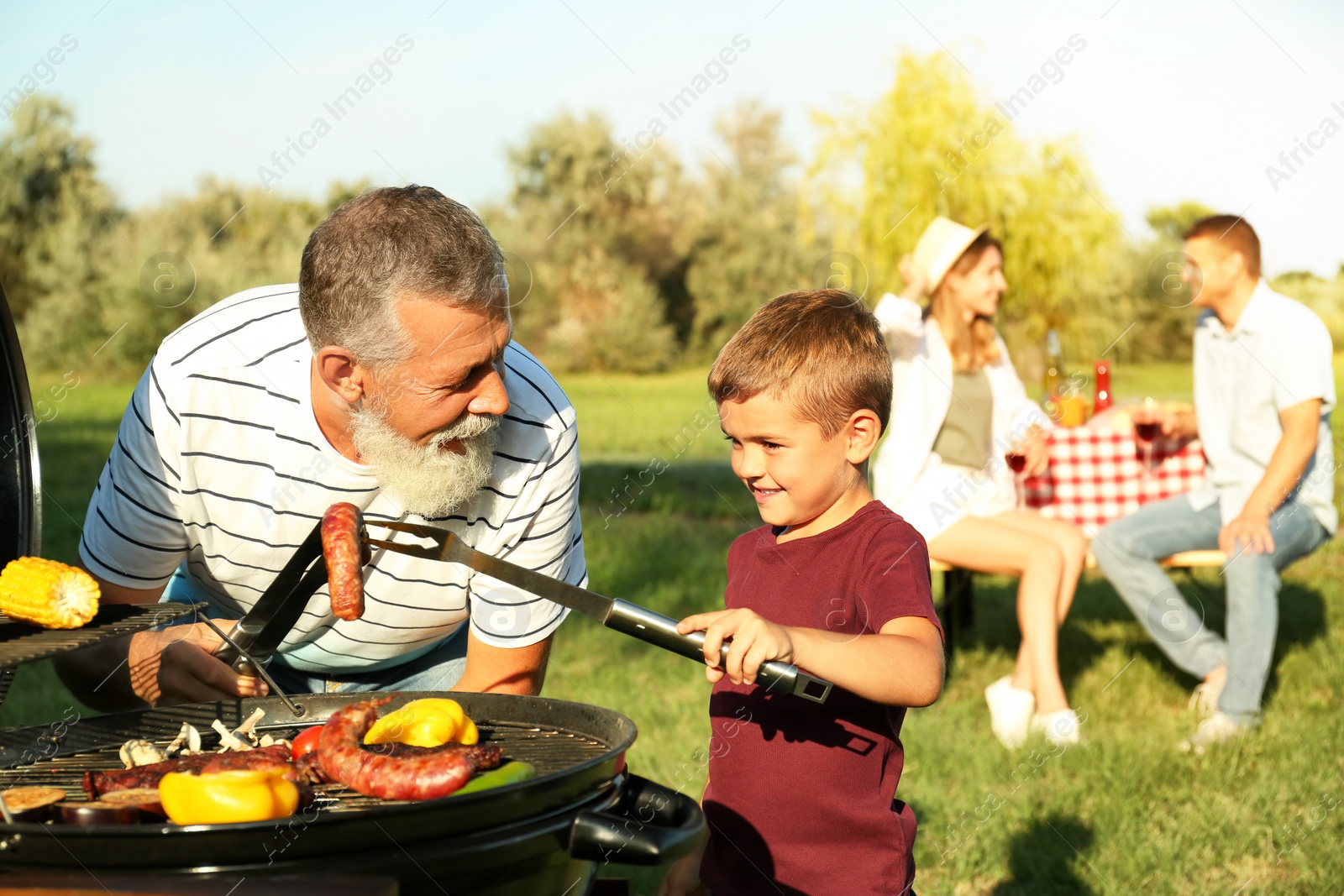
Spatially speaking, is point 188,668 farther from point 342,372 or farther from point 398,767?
point 398,767

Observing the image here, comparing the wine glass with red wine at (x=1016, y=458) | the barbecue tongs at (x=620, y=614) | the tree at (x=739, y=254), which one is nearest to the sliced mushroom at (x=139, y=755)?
the barbecue tongs at (x=620, y=614)

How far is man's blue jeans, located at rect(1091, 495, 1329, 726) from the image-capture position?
5070 millimetres

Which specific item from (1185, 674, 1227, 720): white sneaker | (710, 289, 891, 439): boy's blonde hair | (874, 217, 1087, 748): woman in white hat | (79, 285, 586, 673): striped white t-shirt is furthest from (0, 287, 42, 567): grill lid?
(1185, 674, 1227, 720): white sneaker

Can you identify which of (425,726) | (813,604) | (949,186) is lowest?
(425,726)

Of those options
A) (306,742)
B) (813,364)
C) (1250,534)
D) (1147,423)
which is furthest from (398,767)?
(1147,423)

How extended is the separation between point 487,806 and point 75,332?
→ 72.4ft

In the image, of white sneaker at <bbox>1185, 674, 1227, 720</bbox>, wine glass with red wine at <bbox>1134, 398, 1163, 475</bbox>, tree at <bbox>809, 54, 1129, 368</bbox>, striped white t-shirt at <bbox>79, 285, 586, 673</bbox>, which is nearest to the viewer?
striped white t-shirt at <bbox>79, 285, 586, 673</bbox>

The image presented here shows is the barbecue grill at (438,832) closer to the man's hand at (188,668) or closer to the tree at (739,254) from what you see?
the man's hand at (188,668)

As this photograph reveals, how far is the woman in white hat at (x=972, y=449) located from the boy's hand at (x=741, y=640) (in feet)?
11.6

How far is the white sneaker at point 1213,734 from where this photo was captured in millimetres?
4590

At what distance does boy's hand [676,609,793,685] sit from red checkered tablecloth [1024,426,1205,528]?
485 centimetres

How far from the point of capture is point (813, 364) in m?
2.16

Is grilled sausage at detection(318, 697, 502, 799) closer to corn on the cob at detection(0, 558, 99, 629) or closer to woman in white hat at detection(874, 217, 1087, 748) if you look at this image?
corn on the cob at detection(0, 558, 99, 629)

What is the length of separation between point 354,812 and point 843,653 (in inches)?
29.8
